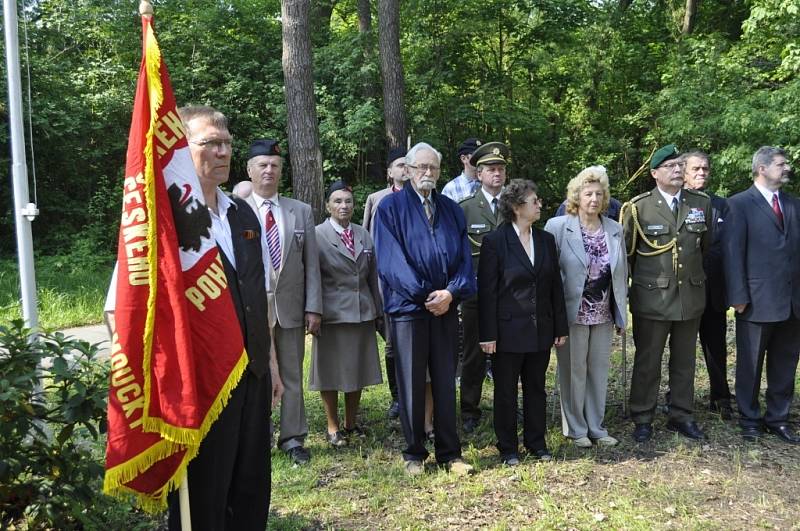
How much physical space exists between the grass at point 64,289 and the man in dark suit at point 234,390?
5.93 metres

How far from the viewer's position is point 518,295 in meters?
5.12

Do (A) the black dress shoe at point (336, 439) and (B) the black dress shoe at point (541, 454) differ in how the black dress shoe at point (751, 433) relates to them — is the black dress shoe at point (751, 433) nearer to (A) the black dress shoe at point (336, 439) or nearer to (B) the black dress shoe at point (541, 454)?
(B) the black dress shoe at point (541, 454)

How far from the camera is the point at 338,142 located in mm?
14828

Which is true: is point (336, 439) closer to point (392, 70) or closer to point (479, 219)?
point (479, 219)

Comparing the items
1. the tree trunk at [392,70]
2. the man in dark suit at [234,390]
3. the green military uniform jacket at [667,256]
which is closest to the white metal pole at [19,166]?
the man in dark suit at [234,390]

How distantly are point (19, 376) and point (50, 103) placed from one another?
38.9 feet

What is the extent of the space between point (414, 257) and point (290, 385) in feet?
4.13

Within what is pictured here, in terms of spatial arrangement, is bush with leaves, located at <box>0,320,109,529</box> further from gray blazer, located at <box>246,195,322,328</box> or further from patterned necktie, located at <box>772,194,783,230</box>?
patterned necktie, located at <box>772,194,783,230</box>

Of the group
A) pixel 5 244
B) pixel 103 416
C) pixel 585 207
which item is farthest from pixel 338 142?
pixel 103 416

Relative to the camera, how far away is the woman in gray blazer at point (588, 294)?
5.40 meters

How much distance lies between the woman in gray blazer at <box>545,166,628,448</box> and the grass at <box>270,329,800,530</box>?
0.84 feet

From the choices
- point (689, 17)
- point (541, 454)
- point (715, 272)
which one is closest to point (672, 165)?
point (715, 272)

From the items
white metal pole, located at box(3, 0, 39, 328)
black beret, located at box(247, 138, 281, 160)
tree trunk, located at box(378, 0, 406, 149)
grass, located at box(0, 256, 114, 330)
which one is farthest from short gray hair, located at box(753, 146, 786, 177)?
tree trunk, located at box(378, 0, 406, 149)

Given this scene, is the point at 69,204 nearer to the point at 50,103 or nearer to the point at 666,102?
the point at 50,103
